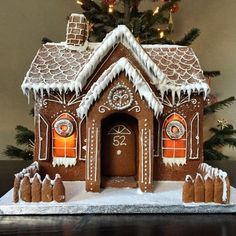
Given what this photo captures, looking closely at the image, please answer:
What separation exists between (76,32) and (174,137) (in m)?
0.83

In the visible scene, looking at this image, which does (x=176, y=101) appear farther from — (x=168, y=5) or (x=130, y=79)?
(x=168, y=5)

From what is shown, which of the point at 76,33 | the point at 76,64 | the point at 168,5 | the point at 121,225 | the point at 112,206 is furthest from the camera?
the point at 168,5

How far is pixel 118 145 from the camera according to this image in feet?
6.69

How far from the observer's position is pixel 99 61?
202 cm

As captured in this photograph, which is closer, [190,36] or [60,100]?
[60,100]

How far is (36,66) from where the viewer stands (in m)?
2.13

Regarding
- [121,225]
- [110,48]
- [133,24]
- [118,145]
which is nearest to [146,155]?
[118,145]

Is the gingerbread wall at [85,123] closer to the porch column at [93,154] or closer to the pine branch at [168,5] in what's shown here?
the porch column at [93,154]

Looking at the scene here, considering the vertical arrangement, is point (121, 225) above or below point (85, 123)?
below

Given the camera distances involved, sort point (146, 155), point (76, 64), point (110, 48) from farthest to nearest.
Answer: point (76, 64) < point (110, 48) < point (146, 155)

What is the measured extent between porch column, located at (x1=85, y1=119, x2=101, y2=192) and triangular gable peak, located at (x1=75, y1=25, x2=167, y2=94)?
0.25 meters

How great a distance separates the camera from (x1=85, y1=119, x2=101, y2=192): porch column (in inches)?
73.6

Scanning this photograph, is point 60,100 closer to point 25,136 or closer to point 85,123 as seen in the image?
point 85,123

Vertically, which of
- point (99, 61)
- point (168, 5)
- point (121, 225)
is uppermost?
point (168, 5)
